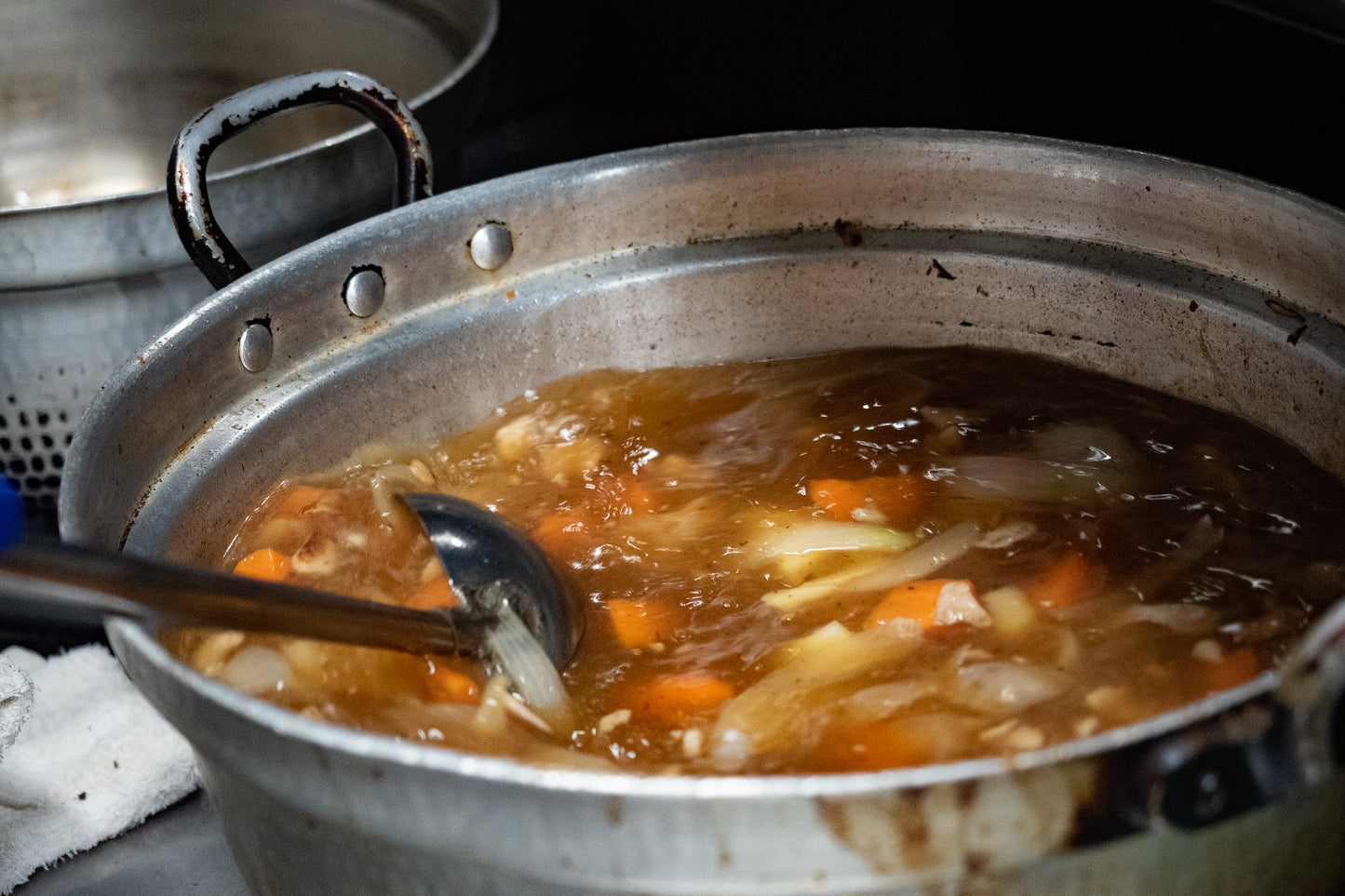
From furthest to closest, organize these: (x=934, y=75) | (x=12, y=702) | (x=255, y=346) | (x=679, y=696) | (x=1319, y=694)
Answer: (x=934, y=75) < (x=12, y=702) < (x=255, y=346) < (x=679, y=696) < (x=1319, y=694)

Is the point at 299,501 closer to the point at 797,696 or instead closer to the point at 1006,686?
the point at 797,696

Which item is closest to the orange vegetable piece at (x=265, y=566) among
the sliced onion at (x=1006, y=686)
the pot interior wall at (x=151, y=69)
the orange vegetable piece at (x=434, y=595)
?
the orange vegetable piece at (x=434, y=595)

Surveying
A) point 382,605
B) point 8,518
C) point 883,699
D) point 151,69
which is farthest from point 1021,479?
point 151,69

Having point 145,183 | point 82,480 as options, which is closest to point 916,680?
point 82,480

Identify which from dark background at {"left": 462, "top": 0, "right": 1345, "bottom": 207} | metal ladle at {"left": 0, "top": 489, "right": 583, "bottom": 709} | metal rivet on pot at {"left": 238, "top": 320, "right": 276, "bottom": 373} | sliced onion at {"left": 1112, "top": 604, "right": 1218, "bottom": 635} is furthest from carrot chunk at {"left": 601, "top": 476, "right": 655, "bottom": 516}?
dark background at {"left": 462, "top": 0, "right": 1345, "bottom": 207}

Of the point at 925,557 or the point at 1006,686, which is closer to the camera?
the point at 1006,686

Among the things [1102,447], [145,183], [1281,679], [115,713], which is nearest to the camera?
[1281,679]

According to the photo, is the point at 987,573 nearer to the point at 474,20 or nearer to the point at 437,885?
the point at 437,885

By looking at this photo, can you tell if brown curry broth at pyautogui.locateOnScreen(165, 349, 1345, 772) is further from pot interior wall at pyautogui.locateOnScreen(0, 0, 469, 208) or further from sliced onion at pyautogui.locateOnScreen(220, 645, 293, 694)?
pot interior wall at pyautogui.locateOnScreen(0, 0, 469, 208)
